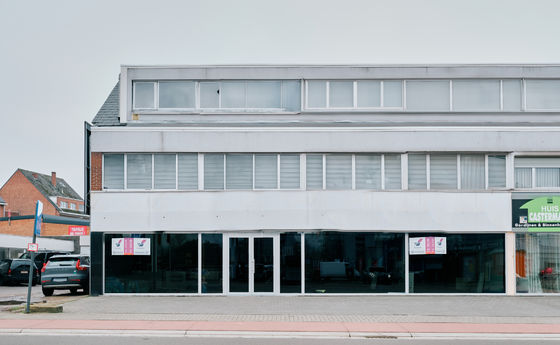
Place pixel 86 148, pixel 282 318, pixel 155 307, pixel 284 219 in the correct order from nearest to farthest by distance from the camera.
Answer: pixel 282 318 < pixel 155 307 < pixel 284 219 < pixel 86 148

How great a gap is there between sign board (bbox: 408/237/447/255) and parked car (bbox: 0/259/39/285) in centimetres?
1824

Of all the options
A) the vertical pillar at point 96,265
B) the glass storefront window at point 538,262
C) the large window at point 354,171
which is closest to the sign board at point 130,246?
the vertical pillar at point 96,265

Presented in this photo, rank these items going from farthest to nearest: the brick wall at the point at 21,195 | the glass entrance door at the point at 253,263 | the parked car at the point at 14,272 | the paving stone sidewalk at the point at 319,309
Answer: the brick wall at the point at 21,195 → the parked car at the point at 14,272 → the glass entrance door at the point at 253,263 → the paving stone sidewalk at the point at 319,309

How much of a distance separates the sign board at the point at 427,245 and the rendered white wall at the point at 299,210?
37cm

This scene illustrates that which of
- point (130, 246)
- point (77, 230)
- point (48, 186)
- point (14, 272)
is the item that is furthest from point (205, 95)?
point (48, 186)

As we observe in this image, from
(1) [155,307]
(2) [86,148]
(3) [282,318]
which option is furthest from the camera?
(2) [86,148]

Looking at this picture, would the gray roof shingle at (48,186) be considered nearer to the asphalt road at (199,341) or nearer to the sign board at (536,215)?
the sign board at (536,215)

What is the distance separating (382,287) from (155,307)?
754 cm

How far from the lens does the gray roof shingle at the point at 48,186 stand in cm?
7025

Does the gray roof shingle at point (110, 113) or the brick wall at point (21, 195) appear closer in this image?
the gray roof shingle at point (110, 113)

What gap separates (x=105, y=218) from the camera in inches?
794

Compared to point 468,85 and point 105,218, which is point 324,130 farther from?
point 105,218

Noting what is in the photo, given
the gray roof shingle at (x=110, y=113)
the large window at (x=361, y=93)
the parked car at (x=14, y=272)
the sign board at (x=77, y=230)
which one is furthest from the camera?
the sign board at (x=77, y=230)

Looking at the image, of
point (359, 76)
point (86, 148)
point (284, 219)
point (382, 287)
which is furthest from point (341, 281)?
point (86, 148)
